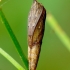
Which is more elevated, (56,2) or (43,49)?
(56,2)

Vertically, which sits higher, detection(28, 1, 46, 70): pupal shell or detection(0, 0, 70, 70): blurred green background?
detection(28, 1, 46, 70): pupal shell

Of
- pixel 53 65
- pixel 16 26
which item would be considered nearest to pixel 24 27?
pixel 16 26

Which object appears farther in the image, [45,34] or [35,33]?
[45,34]

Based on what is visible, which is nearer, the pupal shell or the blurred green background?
the pupal shell

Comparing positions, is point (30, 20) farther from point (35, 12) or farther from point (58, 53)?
point (58, 53)
